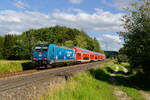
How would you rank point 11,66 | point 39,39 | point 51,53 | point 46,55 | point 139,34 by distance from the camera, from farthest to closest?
1. point 39,39
2. point 51,53
3. point 46,55
4. point 11,66
5. point 139,34

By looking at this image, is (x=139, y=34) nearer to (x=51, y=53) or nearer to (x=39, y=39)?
(x=51, y=53)

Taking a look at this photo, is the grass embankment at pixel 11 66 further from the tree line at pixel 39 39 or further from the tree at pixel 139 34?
the tree line at pixel 39 39

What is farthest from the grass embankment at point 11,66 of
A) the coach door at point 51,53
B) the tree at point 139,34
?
the tree at point 139,34

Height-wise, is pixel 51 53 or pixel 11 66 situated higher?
pixel 51 53

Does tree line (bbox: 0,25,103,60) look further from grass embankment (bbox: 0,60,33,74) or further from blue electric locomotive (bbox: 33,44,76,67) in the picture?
grass embankment (bbox: 0,60,33,74)

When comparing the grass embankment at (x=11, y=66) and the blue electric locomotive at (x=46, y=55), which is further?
the blue electric locomotive at (x=46, y=55)

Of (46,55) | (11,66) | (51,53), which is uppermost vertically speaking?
(51,53)

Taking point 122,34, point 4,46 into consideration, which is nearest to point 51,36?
point 4,46

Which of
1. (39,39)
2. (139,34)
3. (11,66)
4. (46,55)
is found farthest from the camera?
(39,39)

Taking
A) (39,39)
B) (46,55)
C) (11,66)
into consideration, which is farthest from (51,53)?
(39,39)

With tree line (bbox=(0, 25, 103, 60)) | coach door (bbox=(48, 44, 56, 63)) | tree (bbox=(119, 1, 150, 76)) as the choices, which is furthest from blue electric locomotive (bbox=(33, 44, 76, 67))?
tree line (bbox=(0, 25, 103, 60))

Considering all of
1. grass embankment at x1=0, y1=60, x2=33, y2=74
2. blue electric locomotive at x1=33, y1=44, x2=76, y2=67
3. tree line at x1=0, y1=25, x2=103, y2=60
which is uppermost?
A: tree line at x1=0, y1=25, x2=103, y2=60

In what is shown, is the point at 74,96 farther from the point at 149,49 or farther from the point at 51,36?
the point at 51,36

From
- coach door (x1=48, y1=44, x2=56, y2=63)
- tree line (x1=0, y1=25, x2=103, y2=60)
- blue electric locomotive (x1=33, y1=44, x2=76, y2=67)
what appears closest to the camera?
blue electric locomotive (x1=33, y1=44, x2=76, y2=67)
